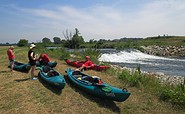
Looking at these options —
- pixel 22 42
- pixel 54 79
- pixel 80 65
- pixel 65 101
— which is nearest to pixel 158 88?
pixel 65 101

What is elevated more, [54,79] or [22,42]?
[22,42]

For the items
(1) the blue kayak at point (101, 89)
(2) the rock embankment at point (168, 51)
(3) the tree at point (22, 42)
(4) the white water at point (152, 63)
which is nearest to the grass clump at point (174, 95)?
(1) the blue kayak at point (101, 89)

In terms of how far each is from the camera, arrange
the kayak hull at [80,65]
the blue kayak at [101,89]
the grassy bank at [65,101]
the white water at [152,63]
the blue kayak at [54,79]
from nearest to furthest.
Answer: the grassy bank at [65,101] < the blue kayak at [101,89] < the blue kayak at [54,79] < the kayak hull at [80,65] < the white water at [152,63]

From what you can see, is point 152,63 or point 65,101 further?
point 152,63

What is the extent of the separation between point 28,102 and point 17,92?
121cm

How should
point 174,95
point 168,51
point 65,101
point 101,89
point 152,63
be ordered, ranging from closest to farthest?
point 65,101 < point 101,89 < point 174,95 < point 152,63 < point 168,51

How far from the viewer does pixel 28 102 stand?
314 inches

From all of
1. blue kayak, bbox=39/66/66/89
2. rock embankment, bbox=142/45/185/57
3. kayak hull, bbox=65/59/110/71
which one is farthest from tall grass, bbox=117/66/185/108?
rock embankment, bbox=142/45/185/57

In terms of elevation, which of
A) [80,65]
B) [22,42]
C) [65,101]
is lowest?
[65,101]

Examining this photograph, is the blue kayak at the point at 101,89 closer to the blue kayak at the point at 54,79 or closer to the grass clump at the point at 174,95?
the blue kayak at the point at 54,79

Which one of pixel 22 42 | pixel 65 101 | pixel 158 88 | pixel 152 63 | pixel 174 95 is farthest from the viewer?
pixel 22 42

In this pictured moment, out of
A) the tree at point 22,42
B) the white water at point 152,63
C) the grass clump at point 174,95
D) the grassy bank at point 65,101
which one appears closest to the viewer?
the grassy bank at point 65,101

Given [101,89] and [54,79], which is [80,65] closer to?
[54,79]

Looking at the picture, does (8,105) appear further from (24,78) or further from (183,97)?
(183,97)
